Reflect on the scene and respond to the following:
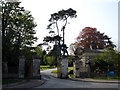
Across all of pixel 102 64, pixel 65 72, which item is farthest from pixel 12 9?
pixel 102 64

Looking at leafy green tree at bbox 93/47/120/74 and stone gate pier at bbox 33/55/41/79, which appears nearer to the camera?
stone gate pier at bbox 33/55/41/79

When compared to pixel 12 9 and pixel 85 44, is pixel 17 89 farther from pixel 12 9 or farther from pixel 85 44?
pixel 85 44

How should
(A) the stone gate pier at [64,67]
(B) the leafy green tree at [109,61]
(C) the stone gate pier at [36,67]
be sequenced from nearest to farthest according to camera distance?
1. (C) the stone gate pier at [36,67]
2. (A) the stone gate pier at [64,67]
3. (B) the leafy green tree at [109,61]

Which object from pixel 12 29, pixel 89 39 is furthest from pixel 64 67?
pixel 89 39

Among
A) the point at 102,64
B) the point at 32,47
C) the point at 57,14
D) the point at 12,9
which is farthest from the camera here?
the point at 57,14

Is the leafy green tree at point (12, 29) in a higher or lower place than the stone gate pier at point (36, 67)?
higher

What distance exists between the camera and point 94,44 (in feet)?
176

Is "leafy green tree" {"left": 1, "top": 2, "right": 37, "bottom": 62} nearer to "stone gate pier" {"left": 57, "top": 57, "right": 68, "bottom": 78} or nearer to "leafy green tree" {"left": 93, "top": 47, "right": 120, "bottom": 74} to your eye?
"stone gate pier" {"left": 57, "top": 57, "right": 68, "bottom": 78}

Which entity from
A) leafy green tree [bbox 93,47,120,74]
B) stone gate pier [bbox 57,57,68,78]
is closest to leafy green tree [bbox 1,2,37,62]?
stone gate pier [bbox 57,57,68,78]

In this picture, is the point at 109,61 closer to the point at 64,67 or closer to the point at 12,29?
the point at 64,67

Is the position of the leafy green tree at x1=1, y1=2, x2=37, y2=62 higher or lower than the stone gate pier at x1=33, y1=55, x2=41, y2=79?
higher

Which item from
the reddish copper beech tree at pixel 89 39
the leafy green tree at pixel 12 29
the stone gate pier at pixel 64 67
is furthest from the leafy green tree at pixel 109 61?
the reddish copper beech tree at pixel 89 39

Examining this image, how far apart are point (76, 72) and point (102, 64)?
467cm

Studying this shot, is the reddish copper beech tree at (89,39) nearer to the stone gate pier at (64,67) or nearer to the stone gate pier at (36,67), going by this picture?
the stone gate pier at (64,67)
